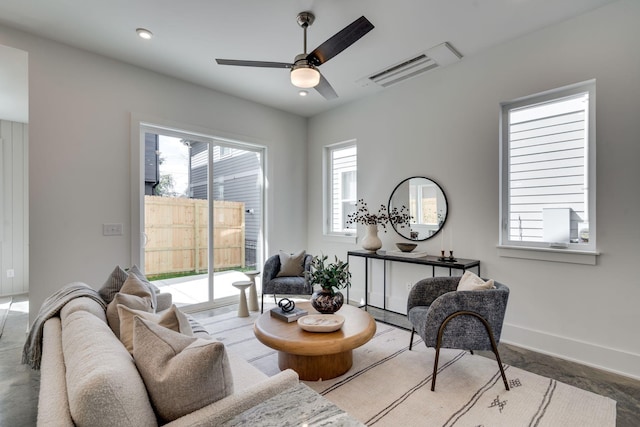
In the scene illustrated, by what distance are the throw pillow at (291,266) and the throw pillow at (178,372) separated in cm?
277

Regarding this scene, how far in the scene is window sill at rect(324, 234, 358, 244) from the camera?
14.7ft

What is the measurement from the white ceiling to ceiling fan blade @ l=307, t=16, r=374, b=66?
1.50 feet

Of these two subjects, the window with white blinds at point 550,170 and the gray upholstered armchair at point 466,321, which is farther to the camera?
the window with white blinds at point 550,170

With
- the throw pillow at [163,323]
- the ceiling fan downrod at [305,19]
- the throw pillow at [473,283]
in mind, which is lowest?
the throw pillow at [473,283]

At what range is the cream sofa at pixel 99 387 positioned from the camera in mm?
796

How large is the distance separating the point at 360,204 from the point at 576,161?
2.42m

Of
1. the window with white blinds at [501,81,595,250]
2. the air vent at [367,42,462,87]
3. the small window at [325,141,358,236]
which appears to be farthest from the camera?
the small window at [325,141,358,236]

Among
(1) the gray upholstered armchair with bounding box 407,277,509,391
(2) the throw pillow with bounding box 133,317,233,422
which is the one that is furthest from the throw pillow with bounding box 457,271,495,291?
(2) the throw pillow with bounding box 133,317,233,422

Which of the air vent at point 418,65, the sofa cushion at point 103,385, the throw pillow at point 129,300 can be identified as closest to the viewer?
the sofa cushion at point 103,385

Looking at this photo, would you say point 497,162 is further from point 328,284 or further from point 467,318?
point 328,284

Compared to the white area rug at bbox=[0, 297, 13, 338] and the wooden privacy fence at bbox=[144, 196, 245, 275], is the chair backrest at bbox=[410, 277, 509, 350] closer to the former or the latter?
the wooden privacy fence at bbox=[144, 196, 245, 275]

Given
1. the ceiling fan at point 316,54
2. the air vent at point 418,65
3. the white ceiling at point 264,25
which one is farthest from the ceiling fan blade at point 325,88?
the air vent at point 418,65

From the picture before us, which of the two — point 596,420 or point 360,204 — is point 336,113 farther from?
point 596,420

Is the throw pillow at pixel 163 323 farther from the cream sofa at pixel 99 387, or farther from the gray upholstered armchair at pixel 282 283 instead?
the gray upholstered armchair at pixel 282 283
